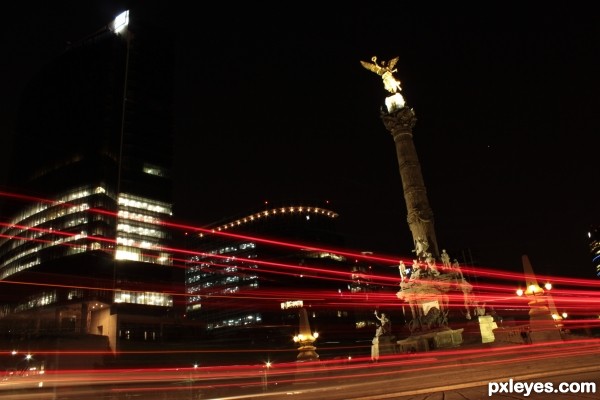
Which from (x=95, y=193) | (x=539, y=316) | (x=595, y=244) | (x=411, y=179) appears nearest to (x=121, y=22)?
(x=95, y=193)

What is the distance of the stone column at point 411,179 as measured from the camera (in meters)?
35.0

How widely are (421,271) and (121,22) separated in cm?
7806

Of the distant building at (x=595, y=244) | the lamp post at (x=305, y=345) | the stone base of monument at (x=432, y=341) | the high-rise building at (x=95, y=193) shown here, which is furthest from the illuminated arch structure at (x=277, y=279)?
the distant building at (x=595, y=244)

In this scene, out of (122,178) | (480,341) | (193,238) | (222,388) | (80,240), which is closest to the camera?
(222,388)

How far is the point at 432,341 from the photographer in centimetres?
2933

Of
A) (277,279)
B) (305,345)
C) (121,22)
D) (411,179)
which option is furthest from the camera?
(277,279)

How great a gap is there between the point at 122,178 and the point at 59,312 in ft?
73.4

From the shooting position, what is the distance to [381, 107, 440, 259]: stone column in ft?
115

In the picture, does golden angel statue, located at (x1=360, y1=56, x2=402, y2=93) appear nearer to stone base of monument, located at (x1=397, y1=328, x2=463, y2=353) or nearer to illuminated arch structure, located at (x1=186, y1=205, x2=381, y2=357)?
stone base of monument, located at (x1=397, y1=328, x2=463, y2=353)

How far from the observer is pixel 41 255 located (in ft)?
229

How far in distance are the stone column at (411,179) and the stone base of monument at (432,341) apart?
6209 millimetres

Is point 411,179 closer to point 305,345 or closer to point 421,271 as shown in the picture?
point 421,271

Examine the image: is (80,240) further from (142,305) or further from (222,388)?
(222,388)

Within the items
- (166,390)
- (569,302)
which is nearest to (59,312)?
(166,390)
